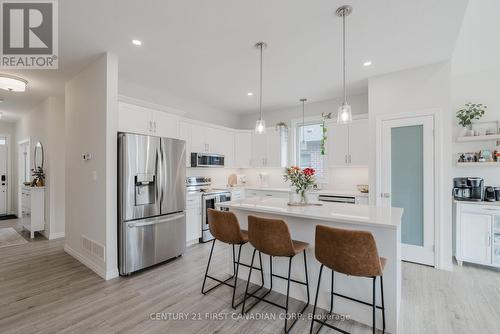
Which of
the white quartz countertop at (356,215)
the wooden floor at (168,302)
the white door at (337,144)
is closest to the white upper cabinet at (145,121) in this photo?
the wooden floor at (168,302)

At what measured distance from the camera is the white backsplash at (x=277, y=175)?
15.7ft

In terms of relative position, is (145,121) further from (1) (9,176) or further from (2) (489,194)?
(1) (9,176)

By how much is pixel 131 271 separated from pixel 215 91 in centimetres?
338

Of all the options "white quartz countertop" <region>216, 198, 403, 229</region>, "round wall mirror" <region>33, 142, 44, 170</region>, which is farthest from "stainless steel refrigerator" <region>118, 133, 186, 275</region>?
"round wall mirror" <region>33, 142, 44, 170</region>

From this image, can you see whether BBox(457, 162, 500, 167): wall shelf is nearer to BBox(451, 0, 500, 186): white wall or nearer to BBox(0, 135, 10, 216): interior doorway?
BBox(451, 0, 500, 186): white wall

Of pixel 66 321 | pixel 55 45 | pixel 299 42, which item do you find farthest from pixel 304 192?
pixel 55 45

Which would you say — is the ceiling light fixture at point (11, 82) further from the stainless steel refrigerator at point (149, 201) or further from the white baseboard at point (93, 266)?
the white baseboard at point (93, 266)

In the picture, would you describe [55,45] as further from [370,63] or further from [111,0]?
[370,63]

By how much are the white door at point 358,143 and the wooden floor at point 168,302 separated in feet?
6.30

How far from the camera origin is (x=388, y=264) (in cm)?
202

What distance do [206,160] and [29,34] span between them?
312 centimetres

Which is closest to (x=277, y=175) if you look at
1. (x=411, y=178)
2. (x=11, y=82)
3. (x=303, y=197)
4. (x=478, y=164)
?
(x=411, y=178)

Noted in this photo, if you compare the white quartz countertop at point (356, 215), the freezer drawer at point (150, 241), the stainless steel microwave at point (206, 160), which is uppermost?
the stainless steel microwave at point (206, 160)

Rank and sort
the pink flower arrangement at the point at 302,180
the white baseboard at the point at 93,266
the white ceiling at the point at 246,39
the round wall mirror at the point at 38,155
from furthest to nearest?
1. the round wall mirror at the point at 38,155
2. the white baseboard at the point at 93,266
3. the pink flower arrangement at the point at 302,180
4. the white ceiling at the point at 246,39
